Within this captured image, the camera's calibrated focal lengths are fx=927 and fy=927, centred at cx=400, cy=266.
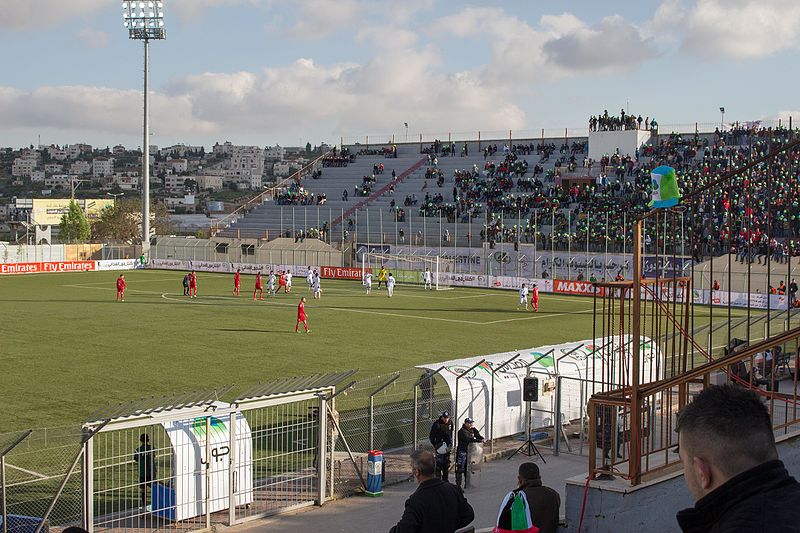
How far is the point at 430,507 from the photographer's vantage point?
683cm

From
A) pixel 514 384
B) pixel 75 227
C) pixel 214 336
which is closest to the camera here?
pixel 514 384

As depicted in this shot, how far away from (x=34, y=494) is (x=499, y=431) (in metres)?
8.95

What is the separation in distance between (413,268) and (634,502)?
188 ft

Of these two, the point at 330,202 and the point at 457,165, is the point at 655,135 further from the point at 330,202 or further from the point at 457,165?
the point at 330,202

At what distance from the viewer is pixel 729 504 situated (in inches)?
126

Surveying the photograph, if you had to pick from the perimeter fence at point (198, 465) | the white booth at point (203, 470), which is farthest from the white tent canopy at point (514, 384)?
the white booth at point (203, 470)

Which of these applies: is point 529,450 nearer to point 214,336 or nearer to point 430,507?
point 430,507

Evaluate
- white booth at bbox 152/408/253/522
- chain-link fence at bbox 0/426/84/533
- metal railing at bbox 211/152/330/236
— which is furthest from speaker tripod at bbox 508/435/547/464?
metal railing at bbox 211/152/330/236

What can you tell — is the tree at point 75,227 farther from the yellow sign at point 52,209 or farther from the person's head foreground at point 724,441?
the person's head foreground at point 724,441

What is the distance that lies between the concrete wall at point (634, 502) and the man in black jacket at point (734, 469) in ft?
17.7

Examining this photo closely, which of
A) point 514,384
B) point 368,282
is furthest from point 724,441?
point 368,282

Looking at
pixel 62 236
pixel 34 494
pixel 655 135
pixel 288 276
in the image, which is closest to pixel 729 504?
pixel 34 494

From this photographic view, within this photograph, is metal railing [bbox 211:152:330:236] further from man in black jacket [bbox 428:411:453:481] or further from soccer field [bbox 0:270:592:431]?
man in black jacket [bbox 428:411:453:481]

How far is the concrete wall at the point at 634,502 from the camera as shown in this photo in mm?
8562
